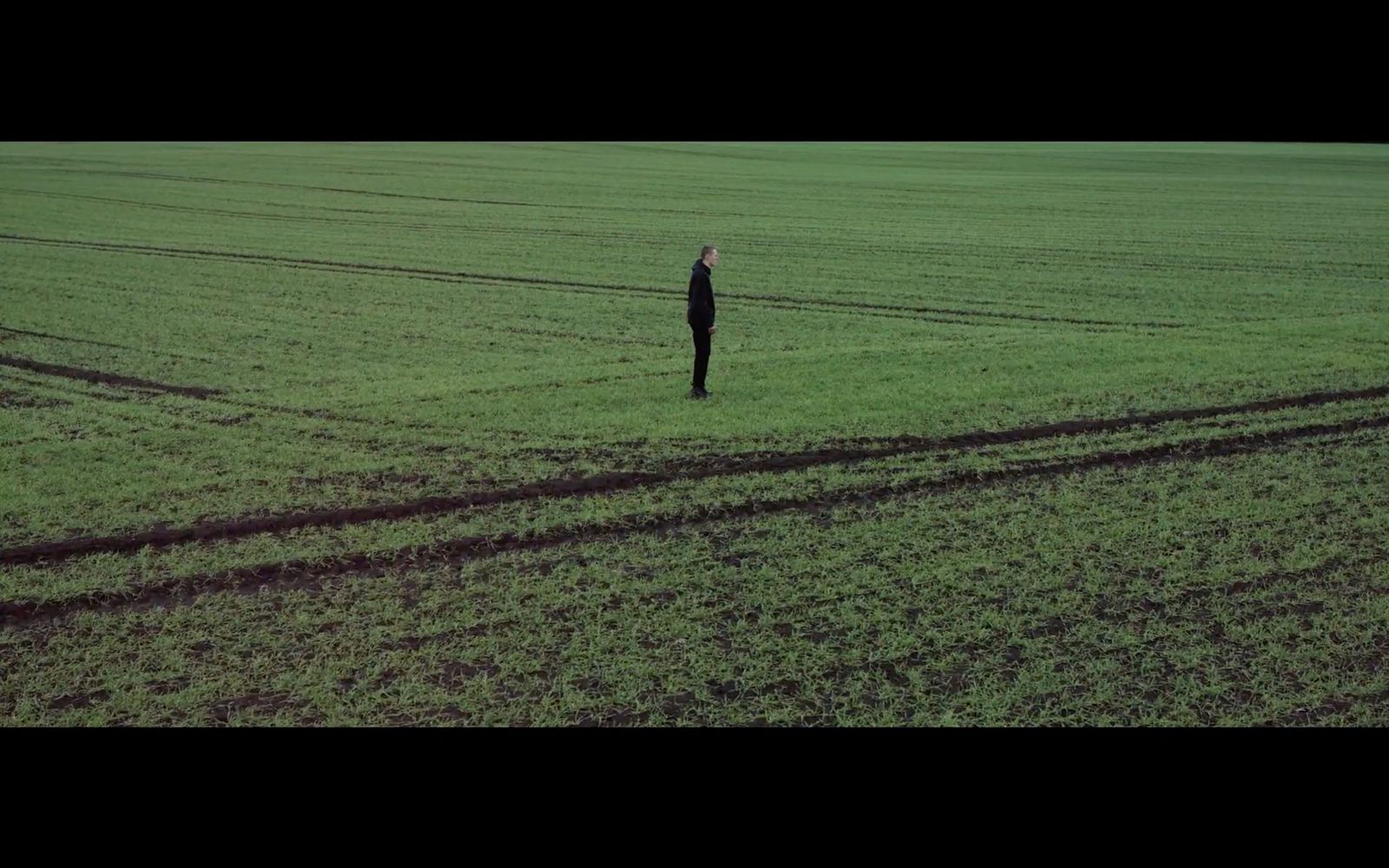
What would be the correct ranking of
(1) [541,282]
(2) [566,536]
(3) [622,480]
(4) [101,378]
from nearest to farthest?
(2) [566,536] < (3) [622,480] < (4) [101,378] < (1) [541,282]

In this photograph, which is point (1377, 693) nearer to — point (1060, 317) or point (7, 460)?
point (7, 460)

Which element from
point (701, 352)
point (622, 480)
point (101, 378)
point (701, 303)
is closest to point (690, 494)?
point (622, 480)

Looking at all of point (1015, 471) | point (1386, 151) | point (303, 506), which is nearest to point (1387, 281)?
point (1015, 471)

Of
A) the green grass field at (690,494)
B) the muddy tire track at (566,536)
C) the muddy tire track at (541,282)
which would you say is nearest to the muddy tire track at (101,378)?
the green grass field at (690,494)

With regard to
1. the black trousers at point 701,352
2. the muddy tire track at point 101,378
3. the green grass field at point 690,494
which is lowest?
the muddy tire track at point 101,378

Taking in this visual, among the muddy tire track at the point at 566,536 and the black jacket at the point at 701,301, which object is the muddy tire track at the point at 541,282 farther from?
the muddy tire track at the point at 566,536

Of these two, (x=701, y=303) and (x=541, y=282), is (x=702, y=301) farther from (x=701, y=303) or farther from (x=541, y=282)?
(x=541, y=282)
